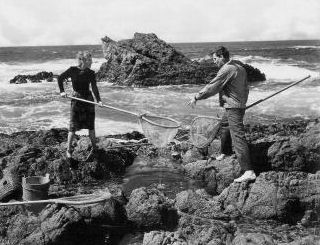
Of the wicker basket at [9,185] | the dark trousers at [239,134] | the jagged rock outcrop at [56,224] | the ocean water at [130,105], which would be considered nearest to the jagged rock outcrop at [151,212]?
the jagged rock outcrop at [56,224]

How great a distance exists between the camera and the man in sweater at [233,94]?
278 inches

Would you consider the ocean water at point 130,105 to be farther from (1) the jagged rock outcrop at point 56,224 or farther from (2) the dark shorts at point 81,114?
(1) the jagged rock outcrop at point 56,224

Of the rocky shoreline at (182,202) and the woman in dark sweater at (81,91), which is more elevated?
the woman in dark sweater at (81,91)

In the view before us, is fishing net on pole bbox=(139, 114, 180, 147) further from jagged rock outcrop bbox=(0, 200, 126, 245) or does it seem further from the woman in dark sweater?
jagged rock outcrop bbox=(0, 200, 126, 245)

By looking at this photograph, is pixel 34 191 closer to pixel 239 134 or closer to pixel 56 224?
pixel 56 224

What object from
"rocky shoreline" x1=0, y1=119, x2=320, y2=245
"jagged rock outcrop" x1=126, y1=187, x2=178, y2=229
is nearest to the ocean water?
"rocky shoreline" x1=0, y1=119, x2=320, y2=245

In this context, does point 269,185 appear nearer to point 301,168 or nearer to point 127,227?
point 301,168

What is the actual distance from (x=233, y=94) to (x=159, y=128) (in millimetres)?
1325

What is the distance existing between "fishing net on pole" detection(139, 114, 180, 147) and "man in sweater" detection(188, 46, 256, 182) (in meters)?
0.64

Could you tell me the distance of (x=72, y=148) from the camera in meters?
8.84

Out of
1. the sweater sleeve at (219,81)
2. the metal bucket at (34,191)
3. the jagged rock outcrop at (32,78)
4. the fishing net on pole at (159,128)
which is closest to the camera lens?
the metal bucket at (34,191)

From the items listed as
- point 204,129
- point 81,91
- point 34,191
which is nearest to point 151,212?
point 34,191

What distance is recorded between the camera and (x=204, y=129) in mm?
8234

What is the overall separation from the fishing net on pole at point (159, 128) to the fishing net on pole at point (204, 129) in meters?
0.61
